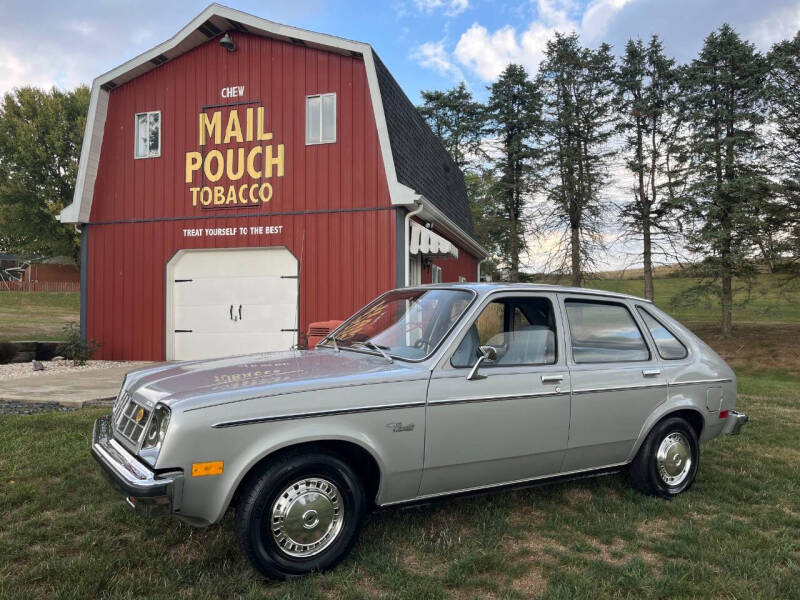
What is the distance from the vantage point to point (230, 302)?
11.7 meters

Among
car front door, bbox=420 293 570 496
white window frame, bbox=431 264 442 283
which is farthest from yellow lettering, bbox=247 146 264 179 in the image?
car front door, bbox=420 293 570 496

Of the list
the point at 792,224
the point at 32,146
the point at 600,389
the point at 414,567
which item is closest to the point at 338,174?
the point at 600,389

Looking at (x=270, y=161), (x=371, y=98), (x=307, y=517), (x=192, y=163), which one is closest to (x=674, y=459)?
(x=307, y=517)

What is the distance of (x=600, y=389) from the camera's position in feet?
A: 12.2

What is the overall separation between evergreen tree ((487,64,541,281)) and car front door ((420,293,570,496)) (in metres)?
25.6

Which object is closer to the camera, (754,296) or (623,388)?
(623,388)

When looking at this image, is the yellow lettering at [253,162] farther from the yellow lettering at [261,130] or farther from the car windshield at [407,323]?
the car windshield at [407,323]

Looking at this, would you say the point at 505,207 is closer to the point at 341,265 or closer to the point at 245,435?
the point at 341,265

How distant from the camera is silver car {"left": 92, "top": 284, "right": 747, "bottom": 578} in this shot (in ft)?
8.61

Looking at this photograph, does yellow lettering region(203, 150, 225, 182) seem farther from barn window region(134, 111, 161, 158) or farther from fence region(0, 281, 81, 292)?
fence region(0, 281, 81, 292)

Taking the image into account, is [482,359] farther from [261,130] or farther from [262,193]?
[261,130]

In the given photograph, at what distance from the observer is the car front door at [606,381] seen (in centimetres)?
367

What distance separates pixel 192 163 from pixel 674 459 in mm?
10988

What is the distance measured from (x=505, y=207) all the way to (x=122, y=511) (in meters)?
28.0
